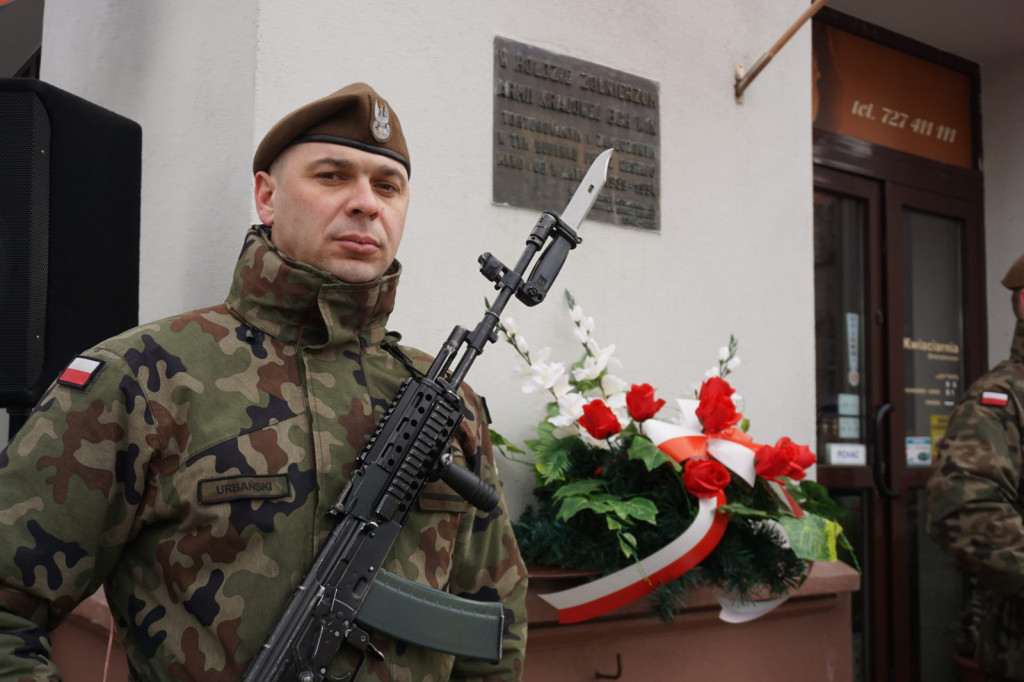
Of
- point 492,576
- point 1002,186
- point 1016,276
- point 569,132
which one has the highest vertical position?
point 1002,186

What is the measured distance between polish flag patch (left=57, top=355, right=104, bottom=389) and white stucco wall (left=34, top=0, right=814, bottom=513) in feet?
2.84

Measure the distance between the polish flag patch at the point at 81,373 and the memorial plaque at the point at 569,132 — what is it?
4.77 ft

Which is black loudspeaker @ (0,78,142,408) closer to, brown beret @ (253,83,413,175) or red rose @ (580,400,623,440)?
brown beret @ (253,83,413,175)

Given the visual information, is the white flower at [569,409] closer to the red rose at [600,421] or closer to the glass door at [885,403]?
the red rose at [600,421]

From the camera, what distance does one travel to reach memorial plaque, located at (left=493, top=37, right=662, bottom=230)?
2686mm

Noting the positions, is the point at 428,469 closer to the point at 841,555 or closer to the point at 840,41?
the point at 841,555

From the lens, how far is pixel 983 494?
2732mm

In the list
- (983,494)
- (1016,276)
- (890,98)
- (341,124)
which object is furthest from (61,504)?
(890,98)

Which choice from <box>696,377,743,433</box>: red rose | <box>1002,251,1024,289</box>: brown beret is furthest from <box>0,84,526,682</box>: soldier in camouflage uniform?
<box>1002,251,1024,289</box>: brown beret

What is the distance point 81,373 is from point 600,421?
1.37 meters

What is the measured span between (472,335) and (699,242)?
162 cm

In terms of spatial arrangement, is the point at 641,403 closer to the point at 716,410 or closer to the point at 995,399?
the point at 716,410

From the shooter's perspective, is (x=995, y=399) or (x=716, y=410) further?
(x=995, y=399)

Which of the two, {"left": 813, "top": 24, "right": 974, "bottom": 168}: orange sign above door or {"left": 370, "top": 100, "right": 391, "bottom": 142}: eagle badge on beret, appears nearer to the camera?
{"left": 370, "top": 100, "right": 391, "bottom": 142}: eagle badge on beret
